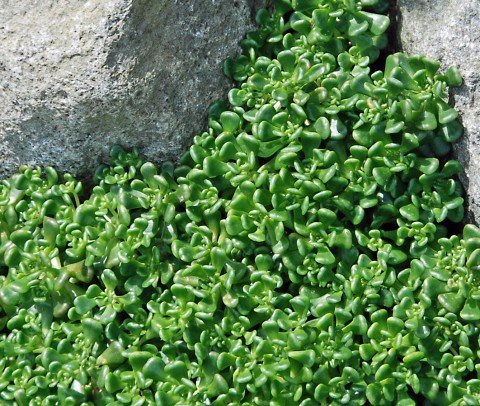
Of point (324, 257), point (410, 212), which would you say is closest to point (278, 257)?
point (324, 257)

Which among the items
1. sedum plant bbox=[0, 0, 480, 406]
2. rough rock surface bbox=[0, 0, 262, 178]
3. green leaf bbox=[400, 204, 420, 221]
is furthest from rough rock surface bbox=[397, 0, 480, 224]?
rough rock surface bbox=[0, 0, 262, 178]

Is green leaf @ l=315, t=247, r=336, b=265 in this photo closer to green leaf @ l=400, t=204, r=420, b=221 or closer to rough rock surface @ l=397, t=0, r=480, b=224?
green leaf @ l=400, t=204, r=420, b=221

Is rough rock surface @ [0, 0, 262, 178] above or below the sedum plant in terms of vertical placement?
above

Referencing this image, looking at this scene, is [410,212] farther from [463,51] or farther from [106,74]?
[106,74]

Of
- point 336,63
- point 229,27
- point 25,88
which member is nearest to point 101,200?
point 25,88

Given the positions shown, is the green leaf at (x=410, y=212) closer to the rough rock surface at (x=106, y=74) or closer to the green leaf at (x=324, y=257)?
the green leaf at (x=324, y=257)

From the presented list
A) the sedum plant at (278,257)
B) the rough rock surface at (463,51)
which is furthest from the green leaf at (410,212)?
the rough rock surface at (463,51)

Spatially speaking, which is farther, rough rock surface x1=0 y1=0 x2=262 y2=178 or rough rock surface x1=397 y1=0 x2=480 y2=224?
rough rock surface x1=0 y1=0 x2=262 y2=178
